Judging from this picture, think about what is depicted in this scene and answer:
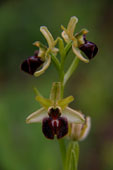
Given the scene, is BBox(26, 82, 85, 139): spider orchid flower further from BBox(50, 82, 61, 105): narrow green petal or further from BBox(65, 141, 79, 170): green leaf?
BBox(65, 141, 79, 170): green leaf

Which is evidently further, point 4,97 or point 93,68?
point 93,68

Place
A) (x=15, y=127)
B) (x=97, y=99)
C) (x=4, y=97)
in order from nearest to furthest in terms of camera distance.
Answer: (x=15, y=127)
(x=4, y=97)
(x=97, y=99)

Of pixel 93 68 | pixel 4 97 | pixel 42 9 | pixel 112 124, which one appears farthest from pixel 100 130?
pixel 42 9

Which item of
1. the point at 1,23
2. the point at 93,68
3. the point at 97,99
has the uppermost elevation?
the point at 1,23

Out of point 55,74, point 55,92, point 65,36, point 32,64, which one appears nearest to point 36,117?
point 55,92

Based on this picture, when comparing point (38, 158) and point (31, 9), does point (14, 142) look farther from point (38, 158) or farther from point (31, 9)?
point (31, 9)

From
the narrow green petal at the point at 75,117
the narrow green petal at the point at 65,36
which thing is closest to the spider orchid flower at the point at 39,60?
the narrow green petal at the point at 65,36
